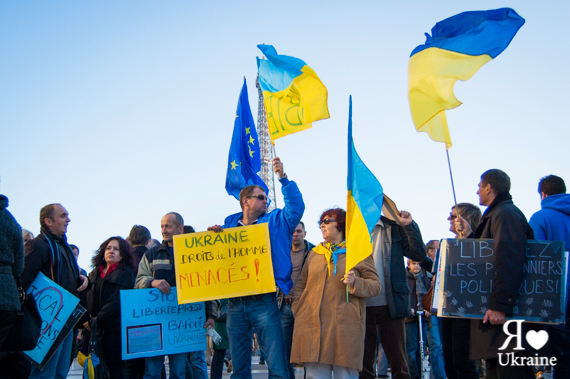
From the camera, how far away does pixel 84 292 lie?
20.0ft

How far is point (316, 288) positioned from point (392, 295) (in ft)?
3.05

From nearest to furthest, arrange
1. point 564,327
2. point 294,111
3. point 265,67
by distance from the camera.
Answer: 1. point 564,327
2. point 294,111
3. point 265,67

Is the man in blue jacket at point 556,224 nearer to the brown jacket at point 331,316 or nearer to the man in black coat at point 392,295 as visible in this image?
the man in black coat at point 392,295

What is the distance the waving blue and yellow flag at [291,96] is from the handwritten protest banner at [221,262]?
103 cm

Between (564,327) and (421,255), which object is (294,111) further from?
(564,327)

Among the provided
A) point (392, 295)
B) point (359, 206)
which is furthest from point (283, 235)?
point (392, 295)

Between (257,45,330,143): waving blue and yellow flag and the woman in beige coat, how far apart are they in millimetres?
1119

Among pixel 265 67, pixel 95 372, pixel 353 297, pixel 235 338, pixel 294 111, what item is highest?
pixel 265 67

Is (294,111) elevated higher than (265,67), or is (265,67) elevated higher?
(265,67)

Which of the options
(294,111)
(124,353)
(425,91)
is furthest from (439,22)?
(124,353)

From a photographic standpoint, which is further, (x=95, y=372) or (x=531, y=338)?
(x=95, y=372)

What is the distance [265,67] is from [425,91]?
1895 millimetres

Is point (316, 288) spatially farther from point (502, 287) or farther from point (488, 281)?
point (502, 287)

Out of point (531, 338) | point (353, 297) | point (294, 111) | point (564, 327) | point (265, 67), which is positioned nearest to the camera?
point (531, 338)
